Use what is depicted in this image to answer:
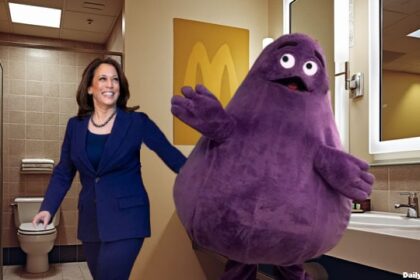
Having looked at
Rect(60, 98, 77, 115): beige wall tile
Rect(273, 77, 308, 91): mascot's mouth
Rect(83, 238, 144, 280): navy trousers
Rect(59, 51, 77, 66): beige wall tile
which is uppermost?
Rect(59, 51, 77, 66): beige wall tile

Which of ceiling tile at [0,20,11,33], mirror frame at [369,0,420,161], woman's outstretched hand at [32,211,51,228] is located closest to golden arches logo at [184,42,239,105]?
mirror frame at [369,0,420,161]

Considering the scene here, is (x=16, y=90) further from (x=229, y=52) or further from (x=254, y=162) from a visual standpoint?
(x=254, y=162)

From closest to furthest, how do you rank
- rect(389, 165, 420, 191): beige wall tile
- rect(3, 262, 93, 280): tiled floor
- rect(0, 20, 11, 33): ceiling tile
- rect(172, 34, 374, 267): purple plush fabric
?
rect(172, 34, 374, 267): purple plush fabric < rect(389, 165, 420, 191): beige wall tile < rect(3, 262, 93, 280): tiled floor < rect(0, 20, 11, 33): ceiling tile

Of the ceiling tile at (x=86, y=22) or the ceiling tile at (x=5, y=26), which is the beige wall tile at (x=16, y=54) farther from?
the ceiling tile at (x=86, y=22)

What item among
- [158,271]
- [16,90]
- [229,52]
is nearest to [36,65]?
[16,90]

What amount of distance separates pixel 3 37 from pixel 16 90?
536 mm

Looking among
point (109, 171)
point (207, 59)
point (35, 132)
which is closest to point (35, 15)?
point (35, 132)

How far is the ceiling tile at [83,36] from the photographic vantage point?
396 cm

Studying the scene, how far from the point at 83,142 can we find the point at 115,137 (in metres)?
0.11

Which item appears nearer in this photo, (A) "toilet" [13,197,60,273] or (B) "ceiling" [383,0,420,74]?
(B) "ceiling" [383,0,420,74]

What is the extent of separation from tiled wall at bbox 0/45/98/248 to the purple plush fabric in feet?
11.6

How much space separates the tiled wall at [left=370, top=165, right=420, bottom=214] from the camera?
1.76 m

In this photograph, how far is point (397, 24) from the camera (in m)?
1.92

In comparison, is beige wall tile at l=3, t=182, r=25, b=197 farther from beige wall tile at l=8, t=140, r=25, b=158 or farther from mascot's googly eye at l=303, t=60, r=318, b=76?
mascot's googly eye at l=303, t=60, r=318, b=76
